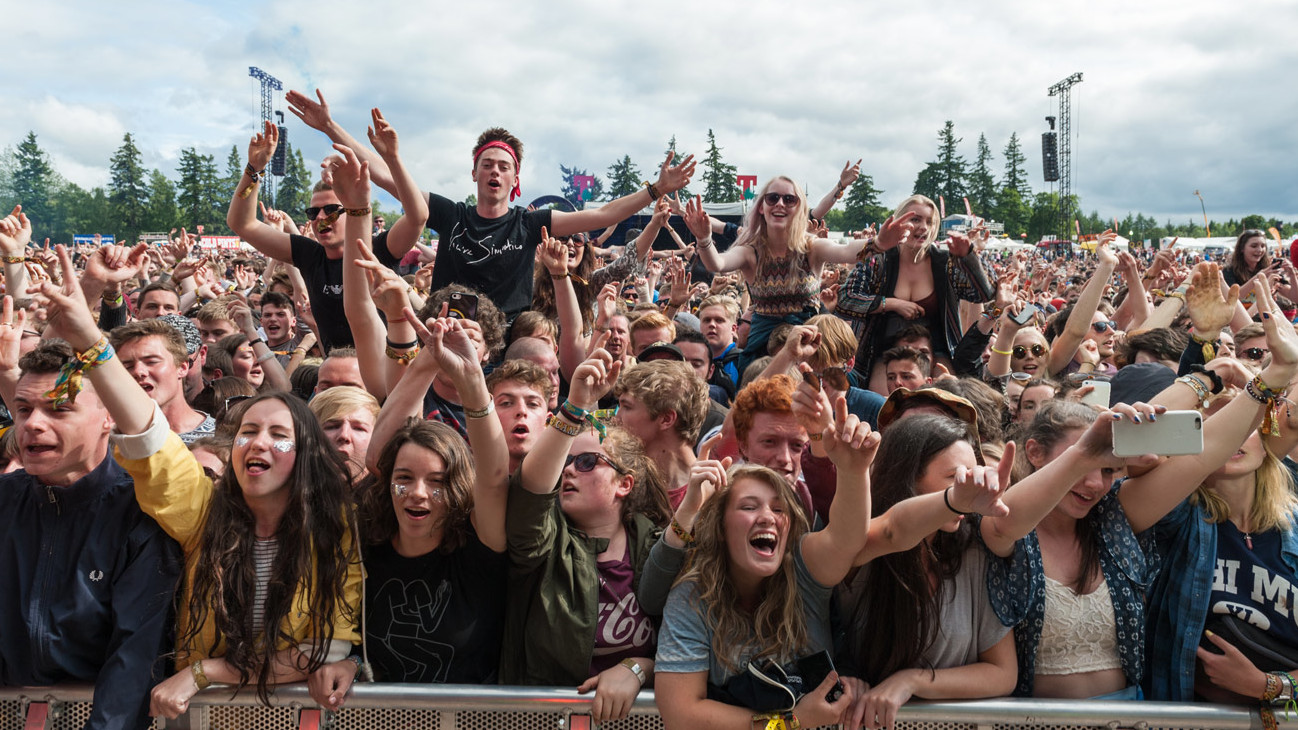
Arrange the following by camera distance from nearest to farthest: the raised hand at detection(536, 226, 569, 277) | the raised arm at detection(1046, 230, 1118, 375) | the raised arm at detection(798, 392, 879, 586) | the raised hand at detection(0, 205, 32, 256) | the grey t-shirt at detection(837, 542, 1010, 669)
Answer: the raised arm at detection(798, 392, 879, 586) < the grey t-shirt at detection(837, 542, 1010, 669) < the raised hand at detection(0, 205, 32, 256) < the raised hand at detection(536, 226, 569, 277) < the raised arm at detection(1046, 230, 1118, 375)

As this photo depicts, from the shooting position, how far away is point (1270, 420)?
2672mm

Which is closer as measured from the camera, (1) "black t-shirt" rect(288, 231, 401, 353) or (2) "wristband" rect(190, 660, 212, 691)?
(2) "wristband" rect(190, 660, 212, 691)

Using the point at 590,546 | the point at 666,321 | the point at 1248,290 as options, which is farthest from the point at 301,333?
the point at 1248,290

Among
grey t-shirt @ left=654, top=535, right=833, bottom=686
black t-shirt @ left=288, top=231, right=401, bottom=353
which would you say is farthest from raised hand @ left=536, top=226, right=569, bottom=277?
grey t-shirt @ left=654, top=535, right=833, bottom=686

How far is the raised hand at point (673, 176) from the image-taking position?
5078 millimetres

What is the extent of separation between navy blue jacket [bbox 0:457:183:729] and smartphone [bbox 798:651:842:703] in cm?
186

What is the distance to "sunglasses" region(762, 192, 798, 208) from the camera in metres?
5.29

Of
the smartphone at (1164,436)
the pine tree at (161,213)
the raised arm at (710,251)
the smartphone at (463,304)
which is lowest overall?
the smartphone at (1164,436)

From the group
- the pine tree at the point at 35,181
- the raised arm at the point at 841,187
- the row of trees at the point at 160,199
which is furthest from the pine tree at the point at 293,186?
the raised arm at the point at 841,187

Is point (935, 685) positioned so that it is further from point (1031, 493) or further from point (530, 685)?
point (530, 685)

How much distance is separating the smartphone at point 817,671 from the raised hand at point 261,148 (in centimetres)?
347

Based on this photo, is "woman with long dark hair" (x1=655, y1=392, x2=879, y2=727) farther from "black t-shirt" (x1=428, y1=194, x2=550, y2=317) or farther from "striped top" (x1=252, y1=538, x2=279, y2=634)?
"black t-shirt" (x1=428, y1=194, x2=550, y2=317)

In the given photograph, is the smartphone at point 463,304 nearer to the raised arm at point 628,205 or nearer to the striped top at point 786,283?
the raised arm at point 628,205

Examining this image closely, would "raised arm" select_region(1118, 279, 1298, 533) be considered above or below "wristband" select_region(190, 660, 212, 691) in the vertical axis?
above
